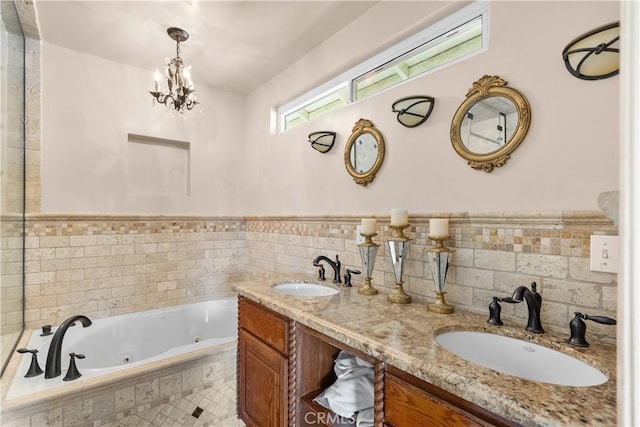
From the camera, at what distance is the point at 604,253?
104 centimetres

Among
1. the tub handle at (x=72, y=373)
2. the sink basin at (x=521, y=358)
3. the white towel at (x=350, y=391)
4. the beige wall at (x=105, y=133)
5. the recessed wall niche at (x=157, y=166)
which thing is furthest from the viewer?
the recessed wall niche at (x=157, y=166)

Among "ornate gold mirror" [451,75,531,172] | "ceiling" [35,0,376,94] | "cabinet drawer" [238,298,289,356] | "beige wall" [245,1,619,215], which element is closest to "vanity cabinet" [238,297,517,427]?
"cabinet drawer" [238,298,289,356]

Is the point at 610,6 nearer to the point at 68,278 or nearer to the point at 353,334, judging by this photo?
the point at 353,334

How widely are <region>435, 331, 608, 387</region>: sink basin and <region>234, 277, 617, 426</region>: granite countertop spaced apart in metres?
0.02

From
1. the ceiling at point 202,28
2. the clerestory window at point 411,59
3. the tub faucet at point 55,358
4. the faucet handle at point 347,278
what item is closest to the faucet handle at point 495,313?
the faucet handle at point 347,278

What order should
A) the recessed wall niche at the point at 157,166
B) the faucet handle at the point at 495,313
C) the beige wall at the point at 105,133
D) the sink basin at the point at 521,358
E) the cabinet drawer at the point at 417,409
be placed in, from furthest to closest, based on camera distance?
1. the recessed wall niche at the point at 157,166
2. the beige wall at the point at 105,133
3. the faucet handle at the point at 495,313
4. the sink basin at the point at 521,358
5. the cabinet drawer at the point at 417,409

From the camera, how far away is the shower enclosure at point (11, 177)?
73.1 inches

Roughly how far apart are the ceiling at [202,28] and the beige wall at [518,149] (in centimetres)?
18

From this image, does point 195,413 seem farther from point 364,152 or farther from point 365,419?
point 364,152

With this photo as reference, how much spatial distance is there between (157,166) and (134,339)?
60.8 inches

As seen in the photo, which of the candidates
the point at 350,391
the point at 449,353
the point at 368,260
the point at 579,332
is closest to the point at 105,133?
the point at 368,260

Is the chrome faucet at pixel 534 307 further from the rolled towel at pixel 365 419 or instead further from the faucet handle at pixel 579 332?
the rolled towel at pixel 365 419

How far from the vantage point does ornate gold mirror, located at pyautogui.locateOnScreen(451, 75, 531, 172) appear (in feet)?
4.20

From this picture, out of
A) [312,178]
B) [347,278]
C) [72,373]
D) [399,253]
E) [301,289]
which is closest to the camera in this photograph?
[399,253]
